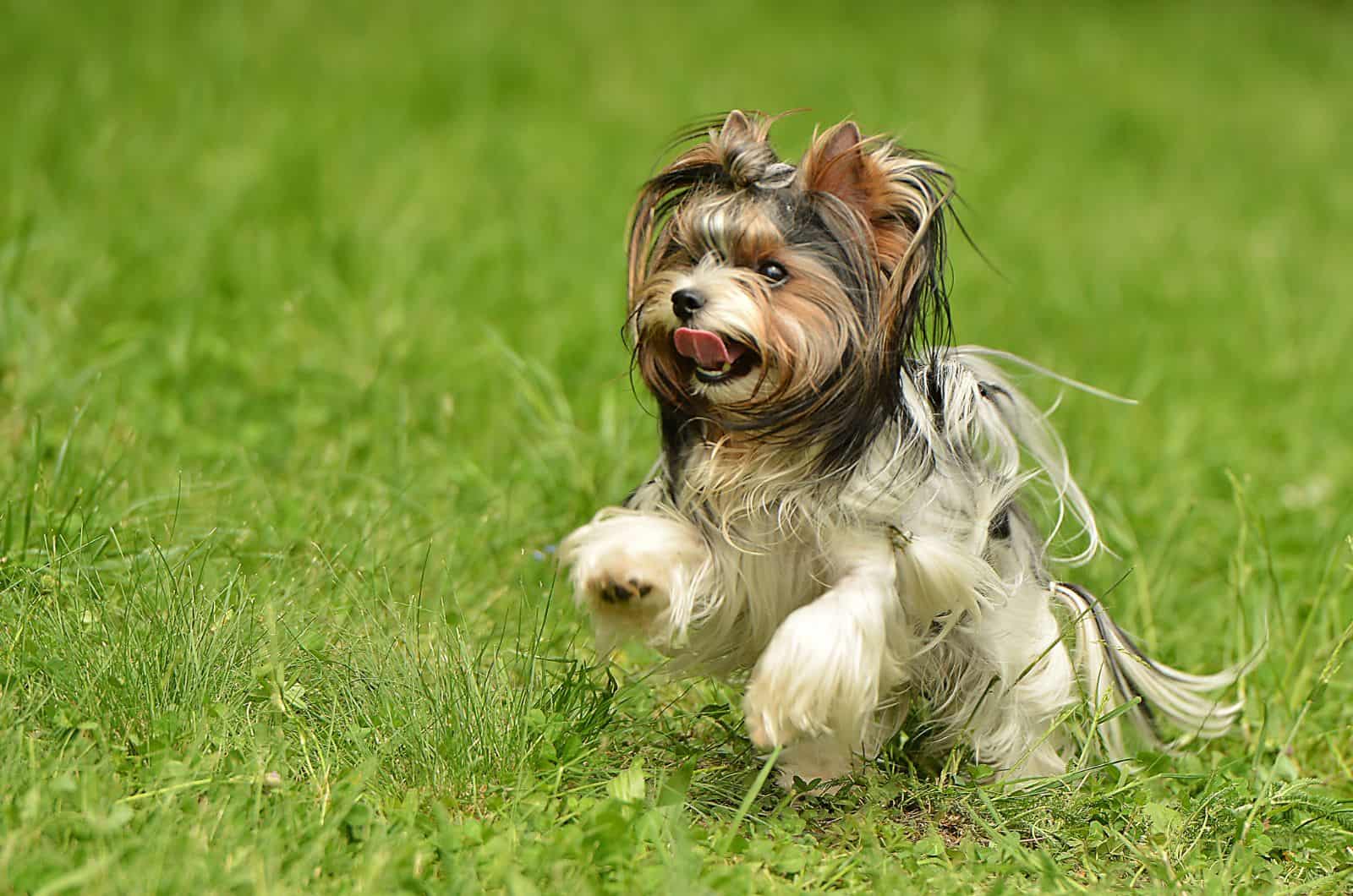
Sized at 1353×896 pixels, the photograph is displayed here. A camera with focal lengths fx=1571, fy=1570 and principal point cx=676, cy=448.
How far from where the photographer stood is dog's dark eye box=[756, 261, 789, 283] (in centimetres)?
282

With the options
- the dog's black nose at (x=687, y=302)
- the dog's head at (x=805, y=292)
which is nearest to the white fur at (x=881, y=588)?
the dog's head at (x=805, y=292)

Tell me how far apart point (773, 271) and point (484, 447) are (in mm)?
2170

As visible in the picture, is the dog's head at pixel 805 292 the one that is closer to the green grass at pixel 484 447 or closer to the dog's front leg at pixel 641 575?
the dog's front leg at pixel 641 575

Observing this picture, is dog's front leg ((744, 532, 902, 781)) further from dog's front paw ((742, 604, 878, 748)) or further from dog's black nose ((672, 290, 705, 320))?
dog's black nose ((672, 290, 705, 320))

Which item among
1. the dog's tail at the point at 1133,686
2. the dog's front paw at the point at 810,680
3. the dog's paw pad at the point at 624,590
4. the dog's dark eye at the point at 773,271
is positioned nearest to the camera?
the dog's front paw at the point at 810,680

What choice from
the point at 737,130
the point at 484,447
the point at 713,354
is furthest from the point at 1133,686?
the point at 484,447

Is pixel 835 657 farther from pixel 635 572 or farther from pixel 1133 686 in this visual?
pixel 1133 686

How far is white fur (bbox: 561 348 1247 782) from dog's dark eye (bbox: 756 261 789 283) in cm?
34

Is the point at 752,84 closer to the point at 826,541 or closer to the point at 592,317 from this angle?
the point at 592,317

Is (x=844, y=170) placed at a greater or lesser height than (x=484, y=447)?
greater

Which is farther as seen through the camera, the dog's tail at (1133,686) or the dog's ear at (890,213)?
the dog's tail at (1133,686)

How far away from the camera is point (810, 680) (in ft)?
8.89

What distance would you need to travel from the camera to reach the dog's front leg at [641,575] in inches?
115

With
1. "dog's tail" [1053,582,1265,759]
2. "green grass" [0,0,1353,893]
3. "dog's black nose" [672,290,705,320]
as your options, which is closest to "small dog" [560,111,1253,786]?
"dog's black nose" [672,290,705,320]
